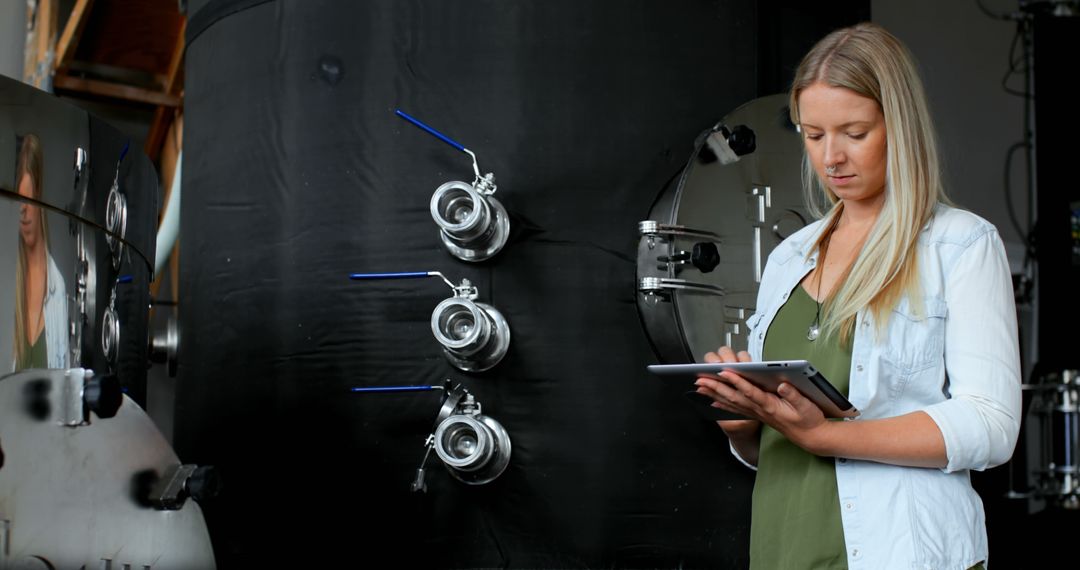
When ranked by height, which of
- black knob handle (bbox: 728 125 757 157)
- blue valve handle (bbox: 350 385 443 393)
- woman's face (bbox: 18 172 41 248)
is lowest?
blue valve handle (bbox: 350 385 443 393)

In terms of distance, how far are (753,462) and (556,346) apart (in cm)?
99

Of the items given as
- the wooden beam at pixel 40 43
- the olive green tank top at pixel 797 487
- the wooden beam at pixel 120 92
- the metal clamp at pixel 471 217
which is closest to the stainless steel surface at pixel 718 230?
the metal clamp at pixel 471 217

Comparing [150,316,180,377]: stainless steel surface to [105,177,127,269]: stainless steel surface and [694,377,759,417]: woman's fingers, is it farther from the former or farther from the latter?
[694,377,759,417]: woman's fingers

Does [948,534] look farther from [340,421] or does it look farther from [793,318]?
[340,421]

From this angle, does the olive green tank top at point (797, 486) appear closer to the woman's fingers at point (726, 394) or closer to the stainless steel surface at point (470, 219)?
the woman's fingers at point (726, 394)

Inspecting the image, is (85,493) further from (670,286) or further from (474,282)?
(670,286)

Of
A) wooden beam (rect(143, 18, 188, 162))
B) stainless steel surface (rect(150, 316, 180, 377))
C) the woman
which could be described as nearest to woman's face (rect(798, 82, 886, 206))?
the woman

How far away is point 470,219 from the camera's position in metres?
2.54

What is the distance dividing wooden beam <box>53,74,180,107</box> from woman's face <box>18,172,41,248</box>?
129 inches

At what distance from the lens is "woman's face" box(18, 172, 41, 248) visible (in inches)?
62.4

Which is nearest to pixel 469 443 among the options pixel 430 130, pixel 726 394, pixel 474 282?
pixel 474 282

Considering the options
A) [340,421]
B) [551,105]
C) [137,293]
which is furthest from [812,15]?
[137,293]

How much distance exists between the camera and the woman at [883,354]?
4.60 ft

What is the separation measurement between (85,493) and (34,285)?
0.97ft
